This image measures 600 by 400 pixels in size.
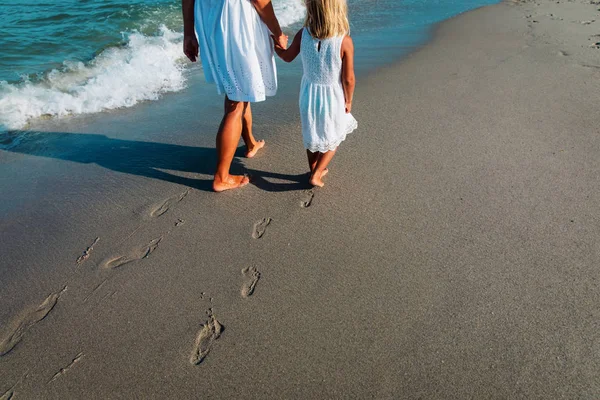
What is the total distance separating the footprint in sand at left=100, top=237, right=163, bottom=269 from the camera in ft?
8.84

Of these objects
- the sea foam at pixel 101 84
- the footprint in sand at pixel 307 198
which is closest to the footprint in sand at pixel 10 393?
the footprint in sand at pixel 307 198

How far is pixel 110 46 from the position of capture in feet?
23.2

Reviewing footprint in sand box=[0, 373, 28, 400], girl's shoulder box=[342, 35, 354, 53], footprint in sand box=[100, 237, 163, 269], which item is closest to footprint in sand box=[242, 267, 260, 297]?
footprint in sand box=[100, 237, 163, 269]

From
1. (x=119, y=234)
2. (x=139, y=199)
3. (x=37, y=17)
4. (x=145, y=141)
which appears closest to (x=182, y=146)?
(x=145, y=141)

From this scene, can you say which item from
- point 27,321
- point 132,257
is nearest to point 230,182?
point 132,257

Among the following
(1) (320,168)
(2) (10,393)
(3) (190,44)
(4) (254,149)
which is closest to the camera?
(2) (10,393)

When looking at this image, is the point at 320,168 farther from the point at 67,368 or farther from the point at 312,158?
the point at 67,368

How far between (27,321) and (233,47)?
6.34 feet

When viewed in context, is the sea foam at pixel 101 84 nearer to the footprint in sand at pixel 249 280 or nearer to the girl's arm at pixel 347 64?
the girl's arm at pixel 347 64

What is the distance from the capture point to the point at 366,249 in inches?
107

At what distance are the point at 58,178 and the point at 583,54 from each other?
5772 millimetres

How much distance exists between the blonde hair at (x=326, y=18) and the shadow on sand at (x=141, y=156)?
3.60 ft

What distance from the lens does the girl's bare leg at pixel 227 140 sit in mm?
3156

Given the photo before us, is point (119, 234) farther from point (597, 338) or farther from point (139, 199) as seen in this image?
point (597, 338)
